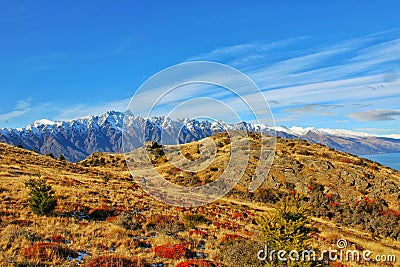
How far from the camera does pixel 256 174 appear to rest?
5784 cm

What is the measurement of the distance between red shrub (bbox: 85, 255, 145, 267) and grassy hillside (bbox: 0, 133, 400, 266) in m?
0.05

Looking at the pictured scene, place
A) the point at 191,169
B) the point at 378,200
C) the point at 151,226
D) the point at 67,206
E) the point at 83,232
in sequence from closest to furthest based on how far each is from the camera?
the point at 83,232 < the point at 151,226 < the point at 67,206 < the point at 378,200 < the point at 191,169

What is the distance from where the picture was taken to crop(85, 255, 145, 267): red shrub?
429 inches

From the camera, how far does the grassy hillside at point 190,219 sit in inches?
512

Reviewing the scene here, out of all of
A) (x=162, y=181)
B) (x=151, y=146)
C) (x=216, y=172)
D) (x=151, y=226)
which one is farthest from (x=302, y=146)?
(x=151, y=226)

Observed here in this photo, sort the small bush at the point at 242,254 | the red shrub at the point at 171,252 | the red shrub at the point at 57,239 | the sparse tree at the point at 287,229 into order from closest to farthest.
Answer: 1. the sparse tree at the point at 287,229
2. the small bush at the point at 242,254
3. the red shrub at the point at 171,252
4. the red shrub at the point at 57,239

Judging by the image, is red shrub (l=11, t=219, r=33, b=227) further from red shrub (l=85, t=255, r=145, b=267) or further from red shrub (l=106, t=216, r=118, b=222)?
red shrub (l=85, t=255, r=145, b=267)

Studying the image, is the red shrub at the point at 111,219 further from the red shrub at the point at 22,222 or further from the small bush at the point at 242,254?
the small bush at the point at 242,254

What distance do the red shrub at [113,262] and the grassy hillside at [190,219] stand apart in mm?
47

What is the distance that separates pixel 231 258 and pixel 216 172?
4443 centimetres

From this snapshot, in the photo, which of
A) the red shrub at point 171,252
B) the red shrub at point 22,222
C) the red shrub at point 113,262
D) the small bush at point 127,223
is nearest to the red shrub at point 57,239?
the red shrub at point 22,222

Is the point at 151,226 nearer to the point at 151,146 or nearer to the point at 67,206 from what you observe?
the point at 67,206

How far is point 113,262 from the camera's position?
11023 millimetres

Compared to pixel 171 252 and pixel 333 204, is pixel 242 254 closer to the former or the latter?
pixel 171 252
